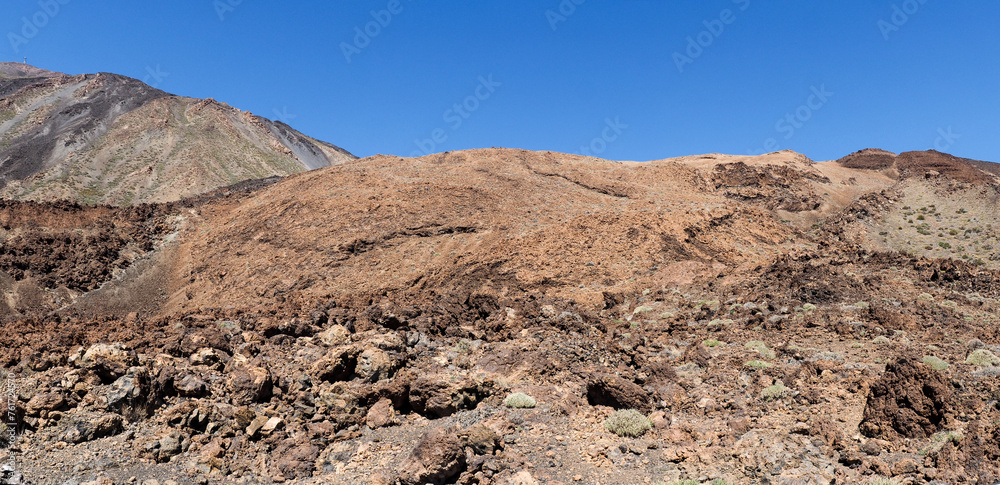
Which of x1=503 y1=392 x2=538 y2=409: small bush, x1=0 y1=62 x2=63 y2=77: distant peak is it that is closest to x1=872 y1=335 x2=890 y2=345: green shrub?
x1=503 y1=392 x2=538 y2=409: small bush

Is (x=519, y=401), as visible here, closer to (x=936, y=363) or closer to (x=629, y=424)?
(x=629, y=424)

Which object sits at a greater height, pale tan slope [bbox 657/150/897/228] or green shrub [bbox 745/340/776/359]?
→ pale tan slope [bbox 657/150/897/228]

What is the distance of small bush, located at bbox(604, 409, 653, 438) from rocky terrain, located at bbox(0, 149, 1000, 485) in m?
0.04

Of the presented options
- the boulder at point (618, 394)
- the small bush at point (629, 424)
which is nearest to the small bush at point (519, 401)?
the boulder at point (618, 394)

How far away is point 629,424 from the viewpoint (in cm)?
897

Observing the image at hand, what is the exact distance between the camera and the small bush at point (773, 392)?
30.6 ft

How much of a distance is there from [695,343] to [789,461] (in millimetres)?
5414

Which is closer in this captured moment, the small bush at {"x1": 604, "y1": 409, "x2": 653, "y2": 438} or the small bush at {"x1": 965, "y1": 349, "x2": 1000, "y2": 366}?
the small bush at {"x1": 604, "y1": 409, "x2": 653, "y2": 438}

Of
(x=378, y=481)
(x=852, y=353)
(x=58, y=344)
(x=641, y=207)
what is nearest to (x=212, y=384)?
(x=58, y=344)

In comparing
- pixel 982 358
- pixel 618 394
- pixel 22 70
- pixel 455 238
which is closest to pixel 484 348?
pixel 618 394

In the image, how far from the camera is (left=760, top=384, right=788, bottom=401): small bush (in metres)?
9.32

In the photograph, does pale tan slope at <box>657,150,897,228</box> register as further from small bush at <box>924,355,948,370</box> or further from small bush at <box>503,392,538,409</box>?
small bush at <box>503,392,538,409</box>

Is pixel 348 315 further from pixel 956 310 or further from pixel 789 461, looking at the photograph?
pixel 956 310

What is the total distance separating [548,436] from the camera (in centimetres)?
897
